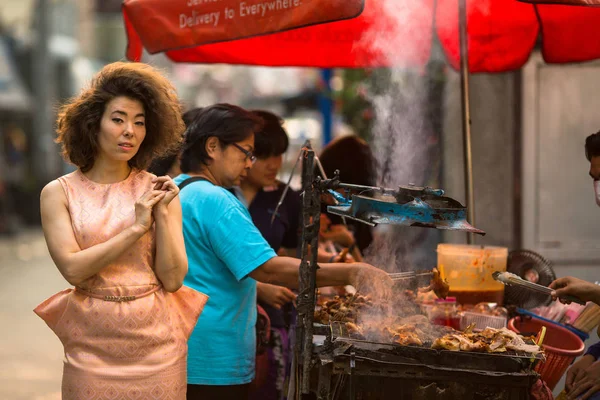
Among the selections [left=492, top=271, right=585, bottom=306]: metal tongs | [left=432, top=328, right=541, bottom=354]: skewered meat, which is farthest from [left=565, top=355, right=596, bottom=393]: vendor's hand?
[left=432, top=328, right=541, bottom=354]: skewered meat

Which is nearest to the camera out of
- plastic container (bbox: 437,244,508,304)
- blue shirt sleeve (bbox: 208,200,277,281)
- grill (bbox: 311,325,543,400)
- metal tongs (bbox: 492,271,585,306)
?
grill (bbox: 311,325,543,400)

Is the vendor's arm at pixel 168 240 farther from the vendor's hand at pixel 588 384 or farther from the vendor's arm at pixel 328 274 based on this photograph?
the vendor's hand at pixel 588 384

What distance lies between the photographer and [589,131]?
690 centimetres

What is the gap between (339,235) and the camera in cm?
562

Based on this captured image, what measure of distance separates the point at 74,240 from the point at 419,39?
3.64m

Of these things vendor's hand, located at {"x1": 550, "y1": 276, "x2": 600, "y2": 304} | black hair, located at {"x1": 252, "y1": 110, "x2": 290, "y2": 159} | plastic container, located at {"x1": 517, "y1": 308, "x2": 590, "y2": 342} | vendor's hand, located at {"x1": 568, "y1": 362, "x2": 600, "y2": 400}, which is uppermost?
black hair, located at {"x1": 252, "y1": 110, "x2": 290, "y2": 159}

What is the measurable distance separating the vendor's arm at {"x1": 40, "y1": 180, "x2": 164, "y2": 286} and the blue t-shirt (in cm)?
52

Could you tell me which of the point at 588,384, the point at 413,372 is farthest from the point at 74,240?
the point at 588,384

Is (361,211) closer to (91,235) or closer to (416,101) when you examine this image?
(91,235)

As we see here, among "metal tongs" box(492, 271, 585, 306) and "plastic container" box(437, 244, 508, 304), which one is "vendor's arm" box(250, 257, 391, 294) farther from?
"plastic container" box(437, 244, 508, 304)

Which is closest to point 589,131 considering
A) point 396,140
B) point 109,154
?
point 396,140

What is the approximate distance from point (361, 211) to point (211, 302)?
94 centimetres

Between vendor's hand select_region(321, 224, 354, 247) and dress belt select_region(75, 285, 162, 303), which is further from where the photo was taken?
vendor's hand select_region(321, 224, 354, 247)

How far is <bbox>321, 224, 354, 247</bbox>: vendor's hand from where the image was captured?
5.58 meters
